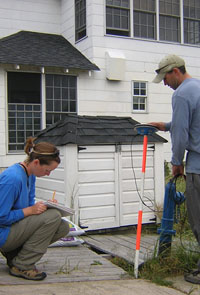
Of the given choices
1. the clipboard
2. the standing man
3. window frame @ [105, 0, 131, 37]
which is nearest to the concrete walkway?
the standing man

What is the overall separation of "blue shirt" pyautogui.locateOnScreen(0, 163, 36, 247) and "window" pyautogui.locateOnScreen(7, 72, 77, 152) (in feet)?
28.5

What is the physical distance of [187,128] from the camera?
3.92m

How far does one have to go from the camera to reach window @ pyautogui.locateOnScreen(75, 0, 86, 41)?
534 inches

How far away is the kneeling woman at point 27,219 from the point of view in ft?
12.4

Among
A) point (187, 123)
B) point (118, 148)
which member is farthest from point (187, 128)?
point (118, 148)

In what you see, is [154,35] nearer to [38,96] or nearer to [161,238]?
[38,96]

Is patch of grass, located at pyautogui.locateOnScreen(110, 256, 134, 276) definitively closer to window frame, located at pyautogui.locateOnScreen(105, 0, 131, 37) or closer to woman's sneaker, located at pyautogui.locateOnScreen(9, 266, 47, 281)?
woman's sneaker, located at pyautogui.locateOnScreen(9, 266, 47, 281)

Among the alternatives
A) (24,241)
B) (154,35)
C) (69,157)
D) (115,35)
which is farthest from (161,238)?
(154,35)

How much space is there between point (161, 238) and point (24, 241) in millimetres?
1465

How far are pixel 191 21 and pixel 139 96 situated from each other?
370 centimetres

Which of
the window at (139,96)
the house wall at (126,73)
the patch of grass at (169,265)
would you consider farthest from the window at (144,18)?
the patch of grass at (169,265)

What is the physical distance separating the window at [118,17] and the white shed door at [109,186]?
26.6 feet

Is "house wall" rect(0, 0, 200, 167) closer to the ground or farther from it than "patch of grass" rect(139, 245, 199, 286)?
farther from it

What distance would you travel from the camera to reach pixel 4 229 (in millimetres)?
3781
